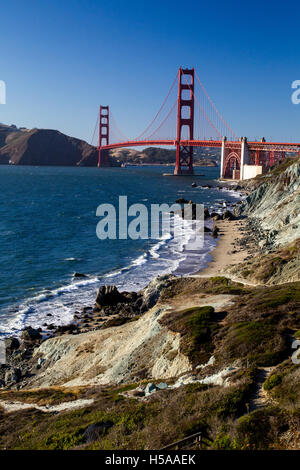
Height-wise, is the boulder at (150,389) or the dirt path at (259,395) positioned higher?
the dirt path at (259,395)

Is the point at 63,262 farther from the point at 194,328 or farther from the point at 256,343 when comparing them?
the point at 256,343

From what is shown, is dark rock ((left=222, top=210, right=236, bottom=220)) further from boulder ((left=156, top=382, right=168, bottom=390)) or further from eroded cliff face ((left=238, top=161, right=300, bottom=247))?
boulder ((left=156, top=382, right=168, bottom=390))

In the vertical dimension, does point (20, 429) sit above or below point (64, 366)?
above

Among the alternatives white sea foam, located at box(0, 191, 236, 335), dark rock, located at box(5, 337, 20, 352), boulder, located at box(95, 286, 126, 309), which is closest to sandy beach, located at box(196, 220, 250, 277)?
white sea foam, located at box(0, 191, 236, 335)

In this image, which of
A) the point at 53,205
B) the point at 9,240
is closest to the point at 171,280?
the point at 9,240

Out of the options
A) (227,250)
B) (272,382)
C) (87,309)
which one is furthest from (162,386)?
(227,250)

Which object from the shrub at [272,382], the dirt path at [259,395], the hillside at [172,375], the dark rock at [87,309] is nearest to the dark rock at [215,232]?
the hillside at [172,375]

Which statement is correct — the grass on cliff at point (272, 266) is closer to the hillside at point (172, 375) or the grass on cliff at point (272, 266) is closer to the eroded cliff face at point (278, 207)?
the hillside at point (172, 375)
